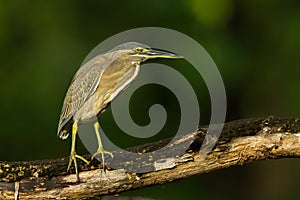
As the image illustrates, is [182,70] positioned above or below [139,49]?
above

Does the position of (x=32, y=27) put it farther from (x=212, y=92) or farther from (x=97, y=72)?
(x=97, y=72)

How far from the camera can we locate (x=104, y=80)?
9.95ft

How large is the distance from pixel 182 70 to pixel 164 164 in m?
3.18

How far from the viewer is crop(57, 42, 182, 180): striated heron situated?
9.73 ft

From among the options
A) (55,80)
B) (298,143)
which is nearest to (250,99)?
(55,80)

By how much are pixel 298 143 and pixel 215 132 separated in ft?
1.11

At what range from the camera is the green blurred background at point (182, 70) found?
247 inches

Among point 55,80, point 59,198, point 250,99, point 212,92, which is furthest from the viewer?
point 250,99

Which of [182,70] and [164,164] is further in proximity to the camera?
[182,70]

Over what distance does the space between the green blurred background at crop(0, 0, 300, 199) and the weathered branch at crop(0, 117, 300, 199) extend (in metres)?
3.06

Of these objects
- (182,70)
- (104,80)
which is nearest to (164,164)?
(104,80)

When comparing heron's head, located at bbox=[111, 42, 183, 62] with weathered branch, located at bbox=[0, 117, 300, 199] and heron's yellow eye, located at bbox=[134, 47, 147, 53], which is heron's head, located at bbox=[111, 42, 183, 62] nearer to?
heron's yellow eye, located at bbox=[134, 47, 147, 53]

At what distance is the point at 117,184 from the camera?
2.94 m

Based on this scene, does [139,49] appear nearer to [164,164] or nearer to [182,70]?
[164,164]
